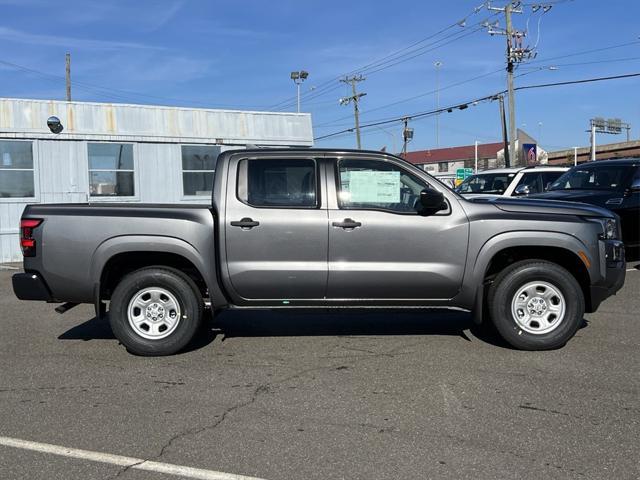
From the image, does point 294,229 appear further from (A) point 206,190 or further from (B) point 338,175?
(A) point 206,190

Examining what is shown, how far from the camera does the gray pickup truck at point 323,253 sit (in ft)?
19.3

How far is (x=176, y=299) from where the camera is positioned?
6000mm

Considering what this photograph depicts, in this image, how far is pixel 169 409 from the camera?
15.2 feet

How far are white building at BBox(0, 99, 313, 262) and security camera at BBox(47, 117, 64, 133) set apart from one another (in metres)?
0.15

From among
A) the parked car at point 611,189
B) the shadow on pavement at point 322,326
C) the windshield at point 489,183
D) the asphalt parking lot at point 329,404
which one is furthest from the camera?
the windshield at point 489,183

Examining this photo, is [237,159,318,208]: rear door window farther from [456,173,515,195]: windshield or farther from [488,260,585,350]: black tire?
[456,173,515,195]: windshield

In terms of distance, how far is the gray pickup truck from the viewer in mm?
5887

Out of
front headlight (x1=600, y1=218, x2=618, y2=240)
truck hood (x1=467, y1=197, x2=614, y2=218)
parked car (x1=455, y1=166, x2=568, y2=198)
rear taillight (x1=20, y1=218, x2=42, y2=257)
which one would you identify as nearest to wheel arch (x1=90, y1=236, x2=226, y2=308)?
rear taillight (x1=20, y1=218, x2=42, y2=257)

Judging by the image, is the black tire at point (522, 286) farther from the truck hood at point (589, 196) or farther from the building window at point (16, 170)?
the building window at point (16, 170)

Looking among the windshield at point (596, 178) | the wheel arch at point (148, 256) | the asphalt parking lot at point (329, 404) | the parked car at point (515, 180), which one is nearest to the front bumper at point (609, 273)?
the asphalt parking lot at point (329, 404)

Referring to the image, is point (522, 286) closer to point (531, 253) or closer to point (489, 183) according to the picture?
point (531, 253)

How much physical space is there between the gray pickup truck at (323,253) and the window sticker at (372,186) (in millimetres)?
11

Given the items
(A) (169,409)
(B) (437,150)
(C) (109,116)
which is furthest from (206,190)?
(B) (437,150)

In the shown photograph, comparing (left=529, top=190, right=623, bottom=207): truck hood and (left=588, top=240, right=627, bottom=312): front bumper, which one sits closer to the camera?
(left=588, top=240, right=627, bottom=312): front bumper
